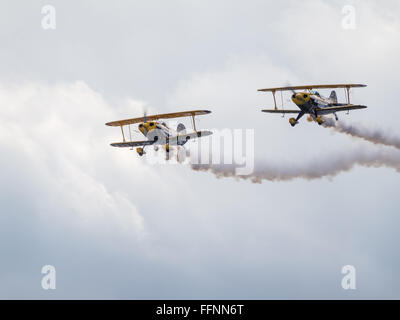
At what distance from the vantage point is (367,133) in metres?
63.7

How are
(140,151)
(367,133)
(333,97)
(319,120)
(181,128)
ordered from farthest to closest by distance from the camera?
(367,133), (333,97), (319,120), (181,128), (140,151)

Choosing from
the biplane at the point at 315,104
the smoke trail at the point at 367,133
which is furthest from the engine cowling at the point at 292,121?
the smoke trail at the point at 367,133

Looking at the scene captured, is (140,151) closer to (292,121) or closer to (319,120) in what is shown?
(292,121)

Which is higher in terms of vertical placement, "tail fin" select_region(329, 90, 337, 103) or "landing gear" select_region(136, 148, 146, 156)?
"tail fin" select_region(329, 90, 337, 103)

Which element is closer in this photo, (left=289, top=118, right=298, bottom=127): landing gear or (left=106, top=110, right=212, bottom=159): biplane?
(left=106, top=110, right=212, bottom=159): biplane

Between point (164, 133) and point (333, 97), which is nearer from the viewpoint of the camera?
point (164, 133)

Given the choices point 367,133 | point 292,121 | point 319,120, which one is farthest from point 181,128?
point 367,133

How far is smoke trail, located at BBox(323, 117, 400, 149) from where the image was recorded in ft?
207

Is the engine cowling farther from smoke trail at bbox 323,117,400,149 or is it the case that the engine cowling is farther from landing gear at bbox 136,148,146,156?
landing gear at bbox 136,148,146,156

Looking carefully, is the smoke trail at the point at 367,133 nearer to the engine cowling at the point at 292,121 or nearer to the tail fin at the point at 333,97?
the tail fin at the point at 333,97

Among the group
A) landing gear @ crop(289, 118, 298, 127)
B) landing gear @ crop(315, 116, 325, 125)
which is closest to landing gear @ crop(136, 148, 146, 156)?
landing gear @ crop(289, 118, 298, 127)

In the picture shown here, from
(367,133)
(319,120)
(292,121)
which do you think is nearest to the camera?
(319,120)

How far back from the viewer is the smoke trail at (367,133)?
63.0 metres

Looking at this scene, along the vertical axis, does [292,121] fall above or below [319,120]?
above
